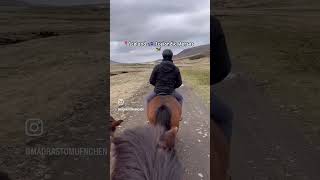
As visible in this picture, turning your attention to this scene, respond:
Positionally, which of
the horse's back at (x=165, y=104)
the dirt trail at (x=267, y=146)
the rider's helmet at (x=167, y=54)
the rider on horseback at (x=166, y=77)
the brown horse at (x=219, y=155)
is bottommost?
the dirt trail at (x=267, y=146)

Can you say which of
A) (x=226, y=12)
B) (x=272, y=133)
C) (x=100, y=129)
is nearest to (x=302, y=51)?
(x=226, y=12)

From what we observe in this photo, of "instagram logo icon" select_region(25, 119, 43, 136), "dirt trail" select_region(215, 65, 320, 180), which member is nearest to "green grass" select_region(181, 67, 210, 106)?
"dirt trail" select_region(215, 65, 320, 180)

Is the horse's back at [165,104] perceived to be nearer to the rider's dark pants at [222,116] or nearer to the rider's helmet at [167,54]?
the rider's helmet at [167,54]

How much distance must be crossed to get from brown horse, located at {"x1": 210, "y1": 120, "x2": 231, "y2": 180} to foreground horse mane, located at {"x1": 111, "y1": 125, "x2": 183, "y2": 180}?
817mm

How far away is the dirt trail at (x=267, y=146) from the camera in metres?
6.61

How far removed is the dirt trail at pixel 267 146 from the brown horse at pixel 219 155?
410 cm

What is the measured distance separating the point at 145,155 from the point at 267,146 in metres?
7.11

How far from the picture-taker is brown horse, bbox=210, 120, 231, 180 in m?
2.04

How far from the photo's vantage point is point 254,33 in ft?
76.4

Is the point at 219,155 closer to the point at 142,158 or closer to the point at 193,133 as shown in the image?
the point at 142,158

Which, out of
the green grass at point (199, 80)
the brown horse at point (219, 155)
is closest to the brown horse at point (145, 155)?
the brown horse at point (219, 155)

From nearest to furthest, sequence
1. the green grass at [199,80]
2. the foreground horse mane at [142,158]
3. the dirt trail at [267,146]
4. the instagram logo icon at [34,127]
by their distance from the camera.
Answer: the foreground horse mane at [142,158]
the dirt trail at [267,146]
the instagram logo icon at [34,127]
the green grass at [199,80]

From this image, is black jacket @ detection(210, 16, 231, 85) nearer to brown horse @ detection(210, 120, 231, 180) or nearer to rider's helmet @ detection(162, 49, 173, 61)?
brown horse @ detection(210, 120, 231, 180)

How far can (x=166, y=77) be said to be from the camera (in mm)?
4621
